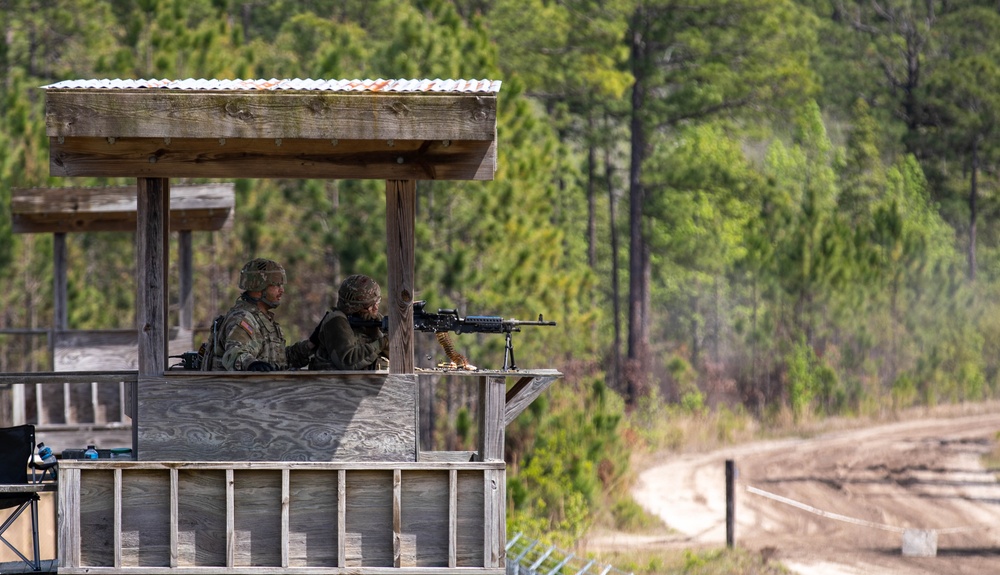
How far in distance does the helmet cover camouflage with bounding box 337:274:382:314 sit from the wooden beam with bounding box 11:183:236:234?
661cm

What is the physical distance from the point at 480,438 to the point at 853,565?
12.1m

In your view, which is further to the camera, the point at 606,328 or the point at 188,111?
the point at 606,328

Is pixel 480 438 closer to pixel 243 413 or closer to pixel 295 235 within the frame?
pixel 243 413

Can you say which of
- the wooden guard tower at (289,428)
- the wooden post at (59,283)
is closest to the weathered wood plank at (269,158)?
the wooden guard tower at (289,428)

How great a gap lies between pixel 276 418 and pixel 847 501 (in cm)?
1753

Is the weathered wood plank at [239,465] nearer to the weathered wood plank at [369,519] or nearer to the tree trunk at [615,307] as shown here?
the weathered wood plank at [369,519]

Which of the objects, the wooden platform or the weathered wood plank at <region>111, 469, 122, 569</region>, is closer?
the weathered wood plank at <region>111, 469, 122, 569</region>

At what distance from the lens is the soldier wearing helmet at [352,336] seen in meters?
9.30

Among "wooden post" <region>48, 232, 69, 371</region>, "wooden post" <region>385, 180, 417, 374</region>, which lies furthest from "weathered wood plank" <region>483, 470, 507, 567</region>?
"wooden post" <region>48, 232, 69, 371</region>

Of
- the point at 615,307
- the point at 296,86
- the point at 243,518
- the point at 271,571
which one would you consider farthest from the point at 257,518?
Result: the point at 615,307

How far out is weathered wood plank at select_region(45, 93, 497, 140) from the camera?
338 inches

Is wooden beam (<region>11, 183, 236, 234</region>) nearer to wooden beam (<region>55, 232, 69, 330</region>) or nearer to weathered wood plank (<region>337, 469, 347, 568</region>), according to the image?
wooden beam (<region>55, 232, 69, 330</region>)

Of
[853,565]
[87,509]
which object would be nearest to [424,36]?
[853,565]

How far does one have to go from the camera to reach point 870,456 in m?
28.2
